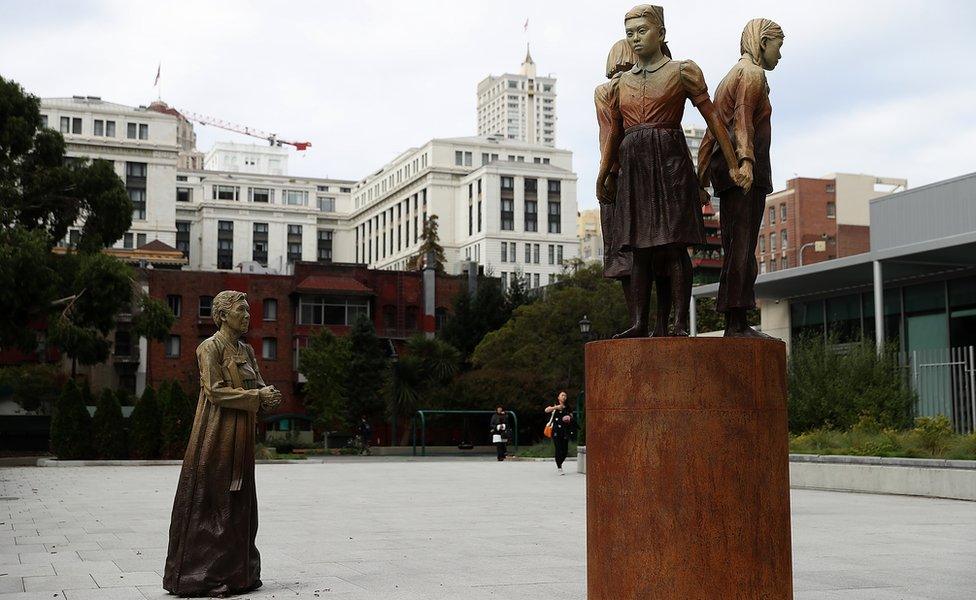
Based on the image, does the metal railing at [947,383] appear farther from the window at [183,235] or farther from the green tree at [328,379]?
the window at [183,235]

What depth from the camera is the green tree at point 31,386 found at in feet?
171

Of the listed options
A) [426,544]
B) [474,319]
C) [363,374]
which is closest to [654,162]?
[426,544]

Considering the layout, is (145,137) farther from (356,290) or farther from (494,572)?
(494,572)

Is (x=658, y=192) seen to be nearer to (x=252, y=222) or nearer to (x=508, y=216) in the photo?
(x=508, y=216)

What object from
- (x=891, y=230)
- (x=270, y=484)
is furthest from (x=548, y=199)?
(x=270, y=484)

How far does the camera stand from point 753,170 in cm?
707

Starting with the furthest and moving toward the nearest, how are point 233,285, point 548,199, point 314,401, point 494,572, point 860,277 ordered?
point 548,199 < point 233,285 < point 314,401 < point 860,277 < point 494,572

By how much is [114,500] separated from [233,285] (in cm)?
4626

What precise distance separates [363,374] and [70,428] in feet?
66.0

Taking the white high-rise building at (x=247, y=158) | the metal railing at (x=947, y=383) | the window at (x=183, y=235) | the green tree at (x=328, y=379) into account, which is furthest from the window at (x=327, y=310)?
the white high-rise building at (x=247, y=158)

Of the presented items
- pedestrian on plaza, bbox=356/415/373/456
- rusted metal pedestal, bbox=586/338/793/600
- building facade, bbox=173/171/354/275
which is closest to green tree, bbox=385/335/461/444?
pedestrian on plaza, bbox=356/415/373/456

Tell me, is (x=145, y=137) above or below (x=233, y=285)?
above

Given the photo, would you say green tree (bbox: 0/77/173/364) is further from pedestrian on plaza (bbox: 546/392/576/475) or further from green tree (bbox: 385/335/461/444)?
pedestrian on plaza (bbox: 546/392/576/475)

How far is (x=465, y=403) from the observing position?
48.7 meters
